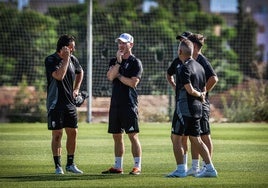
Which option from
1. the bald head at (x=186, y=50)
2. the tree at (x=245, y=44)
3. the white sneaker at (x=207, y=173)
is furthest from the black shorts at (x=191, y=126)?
the tree at (x=245, y=44)

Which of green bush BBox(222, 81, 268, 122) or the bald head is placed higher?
the bald head

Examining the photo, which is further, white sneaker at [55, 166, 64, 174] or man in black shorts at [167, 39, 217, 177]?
white sneaker at [55, 166, 64, 174]

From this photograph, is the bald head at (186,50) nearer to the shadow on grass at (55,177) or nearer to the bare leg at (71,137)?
the shadow on grass at (55,177)

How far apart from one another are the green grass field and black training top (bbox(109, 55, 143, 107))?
1.06 metres

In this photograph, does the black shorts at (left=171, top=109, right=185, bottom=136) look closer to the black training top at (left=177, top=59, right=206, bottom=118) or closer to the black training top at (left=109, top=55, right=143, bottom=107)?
the black training top at (left=177, top=59, right=206, bottom=118)

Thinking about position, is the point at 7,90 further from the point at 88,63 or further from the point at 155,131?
the point at 155,131

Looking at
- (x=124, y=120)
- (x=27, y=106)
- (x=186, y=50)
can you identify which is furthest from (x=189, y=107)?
(x=27, y=106)

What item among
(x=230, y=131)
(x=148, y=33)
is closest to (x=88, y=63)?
(x=148, y=33)

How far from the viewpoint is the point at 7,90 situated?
107 ft

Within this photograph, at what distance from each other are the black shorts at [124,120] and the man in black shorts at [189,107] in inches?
34.1

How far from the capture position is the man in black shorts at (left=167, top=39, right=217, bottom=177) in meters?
12.6

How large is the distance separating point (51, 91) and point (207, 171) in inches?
104

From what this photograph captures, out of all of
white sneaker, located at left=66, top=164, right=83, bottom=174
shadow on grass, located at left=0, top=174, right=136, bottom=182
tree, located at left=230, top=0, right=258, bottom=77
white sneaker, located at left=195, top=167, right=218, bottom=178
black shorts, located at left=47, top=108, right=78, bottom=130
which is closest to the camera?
shadow on grass, located at left=0, top=174, right=136, bottom=182

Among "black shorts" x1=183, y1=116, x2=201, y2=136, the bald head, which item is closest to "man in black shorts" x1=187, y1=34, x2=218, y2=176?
the bald head
